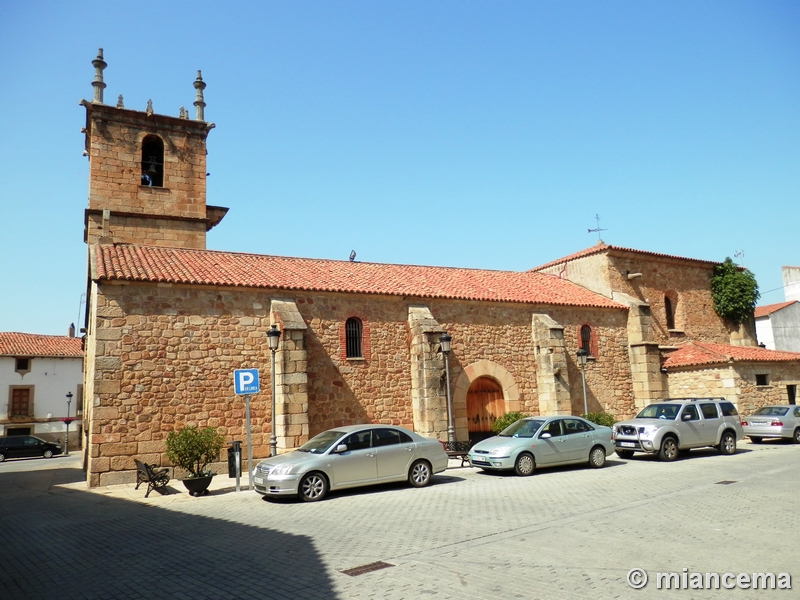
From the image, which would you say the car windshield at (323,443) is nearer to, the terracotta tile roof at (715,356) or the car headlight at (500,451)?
the car headlight at (500,451)

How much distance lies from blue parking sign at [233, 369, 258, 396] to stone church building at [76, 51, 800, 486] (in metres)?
2.61

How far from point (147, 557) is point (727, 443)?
1563cm

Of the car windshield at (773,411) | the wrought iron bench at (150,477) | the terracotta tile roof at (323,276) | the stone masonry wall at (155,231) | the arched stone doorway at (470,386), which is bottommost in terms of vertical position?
the wrought iron bench at (150,477)

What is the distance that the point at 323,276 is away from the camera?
61.3ft

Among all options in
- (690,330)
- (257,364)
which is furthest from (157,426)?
(690,330)

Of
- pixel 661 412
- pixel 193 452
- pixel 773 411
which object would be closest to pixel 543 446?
pixel 661 412

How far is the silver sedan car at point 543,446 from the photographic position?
13.2 meters

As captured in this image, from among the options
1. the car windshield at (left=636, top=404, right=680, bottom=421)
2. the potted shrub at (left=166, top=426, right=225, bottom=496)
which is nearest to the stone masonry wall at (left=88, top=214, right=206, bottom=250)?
the potted shrub at (left=166, top=426, right=225, bottom=496)

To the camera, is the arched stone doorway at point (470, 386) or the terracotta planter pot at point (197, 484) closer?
the terracotta planter pot at point (197, 484)

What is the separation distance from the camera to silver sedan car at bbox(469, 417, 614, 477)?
1320 cm

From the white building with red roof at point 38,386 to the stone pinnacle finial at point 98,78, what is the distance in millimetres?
23958


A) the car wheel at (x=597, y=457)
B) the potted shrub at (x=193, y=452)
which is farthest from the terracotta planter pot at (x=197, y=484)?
the car wheel at (x=597, y=457)

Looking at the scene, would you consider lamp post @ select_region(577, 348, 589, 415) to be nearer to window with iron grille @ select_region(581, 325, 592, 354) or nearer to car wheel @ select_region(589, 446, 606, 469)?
window with iron grille @ select_region(581, 325, 592, 354)

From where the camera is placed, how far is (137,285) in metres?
14.9
